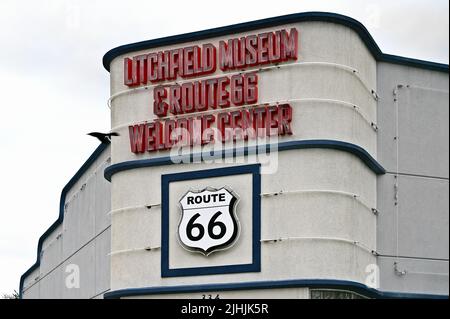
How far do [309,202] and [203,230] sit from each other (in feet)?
14.6

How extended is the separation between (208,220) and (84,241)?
59.6 feet

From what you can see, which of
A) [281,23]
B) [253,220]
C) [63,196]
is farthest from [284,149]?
[63,196]

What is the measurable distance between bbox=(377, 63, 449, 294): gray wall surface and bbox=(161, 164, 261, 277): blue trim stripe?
558cm

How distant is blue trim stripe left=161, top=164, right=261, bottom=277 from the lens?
127 ft

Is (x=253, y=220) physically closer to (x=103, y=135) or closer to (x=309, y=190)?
(x=309, y=190)

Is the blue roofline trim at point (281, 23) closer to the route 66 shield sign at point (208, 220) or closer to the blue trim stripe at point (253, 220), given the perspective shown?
the blue trim stripe at point (253, 220)

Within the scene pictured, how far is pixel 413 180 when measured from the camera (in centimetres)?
4216

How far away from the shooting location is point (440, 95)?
42844 millimetres

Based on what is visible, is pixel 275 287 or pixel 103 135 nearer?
pixel 275 287

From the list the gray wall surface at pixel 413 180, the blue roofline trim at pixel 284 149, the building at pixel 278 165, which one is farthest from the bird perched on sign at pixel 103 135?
the gray wall surface at pixel 413 180

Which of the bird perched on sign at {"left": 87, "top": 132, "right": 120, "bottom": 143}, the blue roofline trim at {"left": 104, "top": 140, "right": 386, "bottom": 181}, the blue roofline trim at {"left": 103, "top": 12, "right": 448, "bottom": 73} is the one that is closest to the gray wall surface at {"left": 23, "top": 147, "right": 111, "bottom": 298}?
the bird perched on sign at {"left": 87, "top": 132, "right": 120, "bottom": 143}

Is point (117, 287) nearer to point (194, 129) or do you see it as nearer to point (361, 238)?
point (194, 129)
